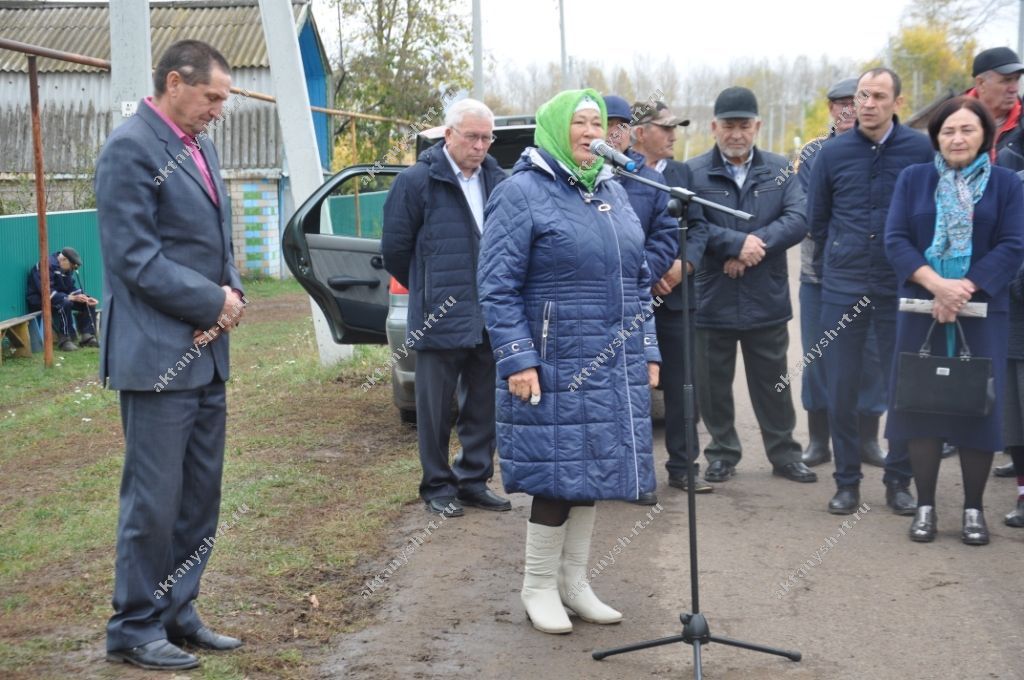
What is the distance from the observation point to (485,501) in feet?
23.4

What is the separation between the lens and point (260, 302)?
20.5 meters

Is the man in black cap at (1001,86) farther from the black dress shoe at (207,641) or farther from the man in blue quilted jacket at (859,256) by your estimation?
the black dress shoe at (207,641)

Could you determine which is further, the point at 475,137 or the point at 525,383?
the point at 475,137

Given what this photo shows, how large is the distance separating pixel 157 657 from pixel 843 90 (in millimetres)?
6038

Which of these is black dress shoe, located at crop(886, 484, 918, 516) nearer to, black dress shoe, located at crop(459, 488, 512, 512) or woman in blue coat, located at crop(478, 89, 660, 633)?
black dress shoe, located at crop(459, 488, 512, 512)

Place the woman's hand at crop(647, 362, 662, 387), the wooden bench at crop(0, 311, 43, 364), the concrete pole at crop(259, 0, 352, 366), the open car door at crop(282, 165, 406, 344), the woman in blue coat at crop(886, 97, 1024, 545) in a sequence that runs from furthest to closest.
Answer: the wooden bench at crop(0, 311, 43, 364)
the concrete pole at crop(259, 0, 352, 366)
the open car door at crop(282, 165, 406, 344)
the woman in blue coat at crop(886, 97, 1024, 545)
the woman's hand at crop(647, 362, 662, 387)

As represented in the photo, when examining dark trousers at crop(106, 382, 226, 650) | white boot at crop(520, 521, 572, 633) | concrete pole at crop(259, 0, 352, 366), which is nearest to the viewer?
dark trousers at crop(106, 382, 226, 650)

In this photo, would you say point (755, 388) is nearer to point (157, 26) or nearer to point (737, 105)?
point (737, 105)

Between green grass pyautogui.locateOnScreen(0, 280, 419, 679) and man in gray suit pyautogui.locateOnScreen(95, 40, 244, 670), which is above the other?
man in gray suit pyautogui.locateOnScreen(95, 40, 244, 670)

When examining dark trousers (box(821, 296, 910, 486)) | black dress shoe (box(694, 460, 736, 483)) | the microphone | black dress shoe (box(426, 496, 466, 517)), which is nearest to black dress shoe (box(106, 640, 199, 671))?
the microphone

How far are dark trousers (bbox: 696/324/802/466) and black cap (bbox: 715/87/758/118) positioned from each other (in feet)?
4.18

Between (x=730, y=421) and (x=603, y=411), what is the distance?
3159mm

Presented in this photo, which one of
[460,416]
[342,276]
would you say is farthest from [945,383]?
[342,276]

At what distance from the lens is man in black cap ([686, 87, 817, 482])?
749 centimetres
